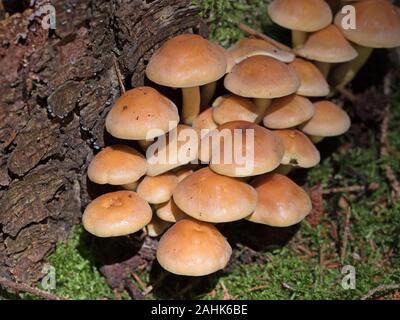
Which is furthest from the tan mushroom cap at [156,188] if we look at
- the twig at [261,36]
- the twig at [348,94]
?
the twig at [348,94]

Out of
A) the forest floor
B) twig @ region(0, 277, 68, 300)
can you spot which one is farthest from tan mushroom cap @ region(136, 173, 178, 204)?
twig @ region(0, 277, 68, 300)

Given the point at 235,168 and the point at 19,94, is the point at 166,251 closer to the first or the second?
the point at 235,168

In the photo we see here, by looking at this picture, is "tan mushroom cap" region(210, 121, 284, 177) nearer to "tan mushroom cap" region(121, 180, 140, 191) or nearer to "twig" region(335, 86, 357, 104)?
"tan mushroom cap" region(121, 180, 140, 191)

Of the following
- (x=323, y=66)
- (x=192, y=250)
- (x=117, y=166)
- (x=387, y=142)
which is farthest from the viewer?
(x=387, y=142)

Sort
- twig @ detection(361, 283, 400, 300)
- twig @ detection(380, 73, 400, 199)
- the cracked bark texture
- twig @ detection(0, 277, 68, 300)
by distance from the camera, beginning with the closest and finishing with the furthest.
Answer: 1. the cracked bark texture
2. twig @ detection(0, 277, 68, 300)
3. twig @ detection(361, 283, 400, 300)
4. twig @ detection(380, 73, 400, 199)

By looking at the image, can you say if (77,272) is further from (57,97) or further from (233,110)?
(233,110)

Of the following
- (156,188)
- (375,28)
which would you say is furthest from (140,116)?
(375,28)
